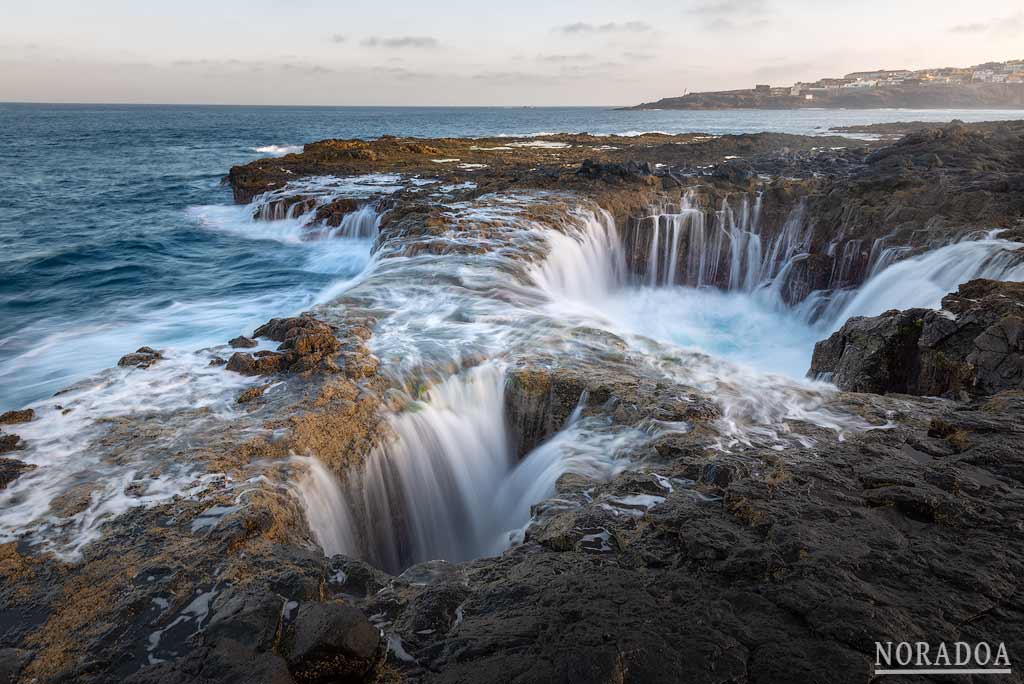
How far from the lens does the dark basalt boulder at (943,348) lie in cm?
601

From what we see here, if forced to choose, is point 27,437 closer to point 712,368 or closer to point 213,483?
point 213,483

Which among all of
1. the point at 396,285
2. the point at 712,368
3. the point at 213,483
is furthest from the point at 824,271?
the point at 213,483

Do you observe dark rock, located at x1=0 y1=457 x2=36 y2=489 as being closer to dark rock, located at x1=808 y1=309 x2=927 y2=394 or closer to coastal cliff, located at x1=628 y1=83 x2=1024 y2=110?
dark rock, located at x1=808 y1=309 x2=927 y2=394

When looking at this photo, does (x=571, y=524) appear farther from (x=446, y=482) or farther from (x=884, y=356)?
(x=884, y=356)

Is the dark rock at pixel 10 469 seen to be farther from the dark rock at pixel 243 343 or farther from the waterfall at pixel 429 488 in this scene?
the dark rock at pixel 243 343

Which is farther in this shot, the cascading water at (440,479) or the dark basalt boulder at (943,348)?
the dark basalt boulder at (943,348)

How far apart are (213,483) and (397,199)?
551 inches

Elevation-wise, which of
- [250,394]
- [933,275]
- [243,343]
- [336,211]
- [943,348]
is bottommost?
[250,394]

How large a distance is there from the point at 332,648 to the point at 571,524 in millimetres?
1869

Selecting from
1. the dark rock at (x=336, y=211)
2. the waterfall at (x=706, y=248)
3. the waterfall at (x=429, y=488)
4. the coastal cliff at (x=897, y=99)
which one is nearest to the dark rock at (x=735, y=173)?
the waterfall at (x=706, y=248)

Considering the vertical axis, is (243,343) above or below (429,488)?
above

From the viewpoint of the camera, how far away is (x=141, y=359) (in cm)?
711

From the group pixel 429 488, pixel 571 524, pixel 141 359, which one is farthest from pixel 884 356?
pixel 141 359

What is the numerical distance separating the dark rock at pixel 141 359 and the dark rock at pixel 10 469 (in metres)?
2.19
